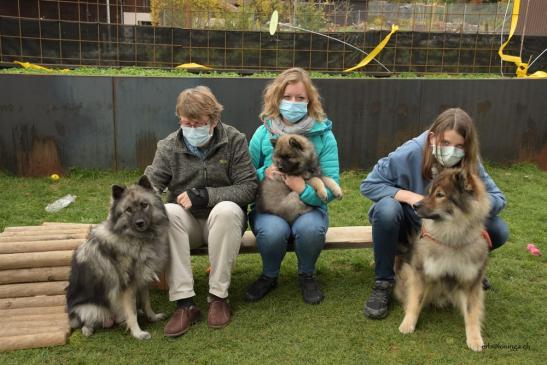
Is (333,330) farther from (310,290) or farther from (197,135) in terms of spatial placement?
(197,135)

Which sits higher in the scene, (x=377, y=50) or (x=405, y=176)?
(x=377, y=50)

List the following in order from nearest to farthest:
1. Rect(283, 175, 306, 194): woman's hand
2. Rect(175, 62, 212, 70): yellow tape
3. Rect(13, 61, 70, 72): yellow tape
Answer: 1. Rect(283, 175, 306, 194): woman's hand
2. Rect(13, 61, 70, 72): yellow tape
3. Rect(175, 62, 212, 70): yellow tape

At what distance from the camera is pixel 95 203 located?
572 cm

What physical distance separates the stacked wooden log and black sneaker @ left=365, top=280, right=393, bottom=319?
2.06 m

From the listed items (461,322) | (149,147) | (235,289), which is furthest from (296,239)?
(149,147)

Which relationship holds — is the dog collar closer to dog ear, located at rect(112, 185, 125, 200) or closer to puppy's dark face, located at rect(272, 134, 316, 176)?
puppy's dark face, located at rect(272, 134, 316, 176)

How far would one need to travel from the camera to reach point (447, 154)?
122 inches

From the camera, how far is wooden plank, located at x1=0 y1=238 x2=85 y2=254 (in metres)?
3.55

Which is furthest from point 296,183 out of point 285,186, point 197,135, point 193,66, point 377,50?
point 377,50

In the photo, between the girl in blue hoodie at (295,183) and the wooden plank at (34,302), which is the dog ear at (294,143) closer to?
the girl in blue hoodie at (295,183)

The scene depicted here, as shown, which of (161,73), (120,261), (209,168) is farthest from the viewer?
(161,73)

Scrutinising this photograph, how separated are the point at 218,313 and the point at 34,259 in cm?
144

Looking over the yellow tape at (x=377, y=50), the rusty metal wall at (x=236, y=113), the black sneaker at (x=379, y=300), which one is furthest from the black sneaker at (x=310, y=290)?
the yellow tape at (x=377, y=50)

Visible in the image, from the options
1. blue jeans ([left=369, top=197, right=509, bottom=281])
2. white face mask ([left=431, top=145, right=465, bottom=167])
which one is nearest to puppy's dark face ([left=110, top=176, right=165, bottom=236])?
blue jeans ([left=369, top=197, right=509, bottom=281])
